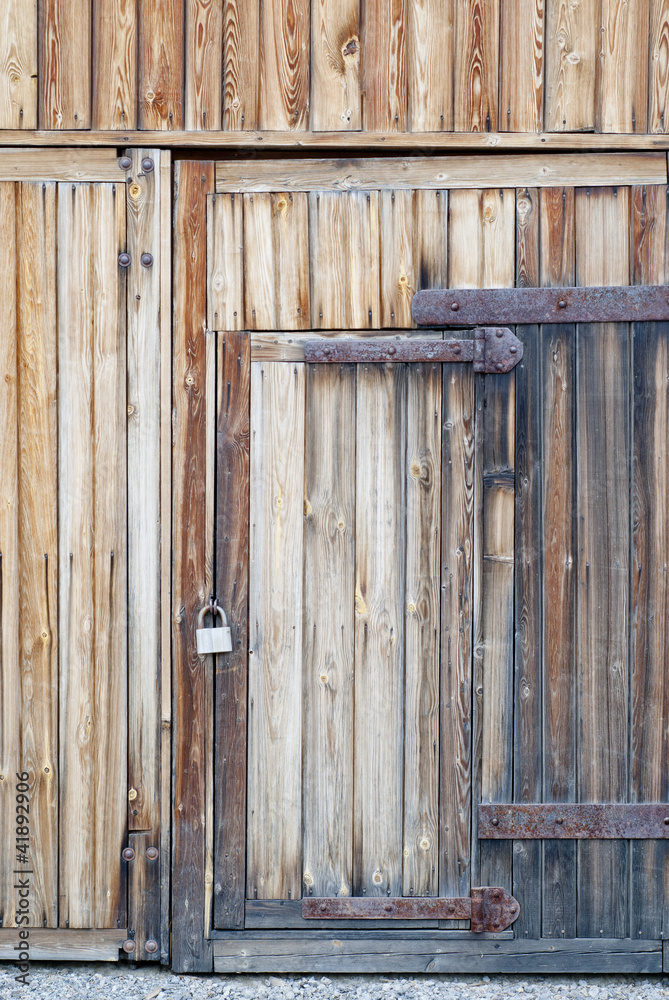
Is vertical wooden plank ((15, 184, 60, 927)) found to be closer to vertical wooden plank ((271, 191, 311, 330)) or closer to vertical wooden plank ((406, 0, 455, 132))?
vertical wooden plank ((271, 191, 311, 330))

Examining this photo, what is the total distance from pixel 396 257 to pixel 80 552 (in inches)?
53.8

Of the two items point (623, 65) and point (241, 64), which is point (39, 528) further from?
point (623, 65)

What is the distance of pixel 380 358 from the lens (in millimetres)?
2146

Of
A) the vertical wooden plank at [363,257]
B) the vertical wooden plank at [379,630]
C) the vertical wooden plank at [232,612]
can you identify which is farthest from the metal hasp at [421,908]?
the vertical wooden plank at [363,257]

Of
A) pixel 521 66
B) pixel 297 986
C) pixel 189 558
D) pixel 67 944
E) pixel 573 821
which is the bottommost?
pixel 297 986

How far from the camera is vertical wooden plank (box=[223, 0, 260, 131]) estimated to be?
6.97 ft

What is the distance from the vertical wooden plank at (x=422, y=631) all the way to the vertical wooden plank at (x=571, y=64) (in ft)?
2.88

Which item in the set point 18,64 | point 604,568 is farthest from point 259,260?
point 604,568

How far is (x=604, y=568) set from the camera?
2.17 metres

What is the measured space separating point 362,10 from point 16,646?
226cm

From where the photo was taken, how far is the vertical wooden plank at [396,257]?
2.16 meters

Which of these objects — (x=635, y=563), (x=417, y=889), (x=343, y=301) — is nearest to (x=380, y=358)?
(x=343, y=301)

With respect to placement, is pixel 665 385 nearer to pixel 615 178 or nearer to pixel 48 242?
pixel 615 178

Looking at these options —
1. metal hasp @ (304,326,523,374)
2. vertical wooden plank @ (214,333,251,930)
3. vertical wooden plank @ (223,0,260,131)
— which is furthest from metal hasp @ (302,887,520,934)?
vertical wooden plank @ (223,0,260,131)
